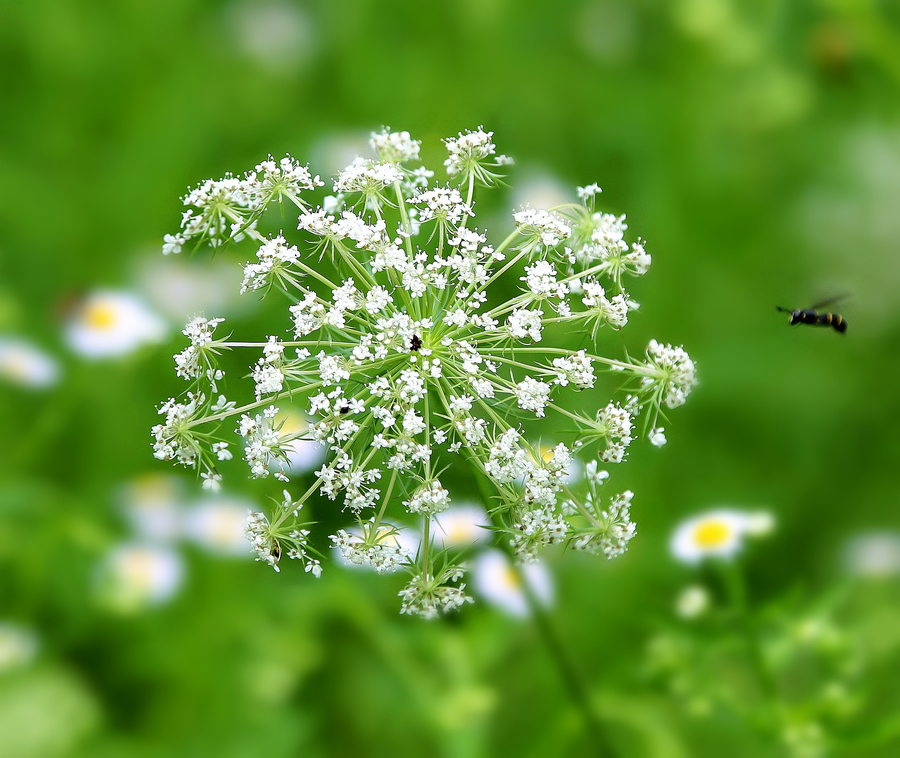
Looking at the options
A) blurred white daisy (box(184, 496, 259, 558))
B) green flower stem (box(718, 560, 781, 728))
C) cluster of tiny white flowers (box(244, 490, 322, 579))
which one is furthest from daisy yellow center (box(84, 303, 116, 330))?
green flower stem (box(718, 560, 781, 728))

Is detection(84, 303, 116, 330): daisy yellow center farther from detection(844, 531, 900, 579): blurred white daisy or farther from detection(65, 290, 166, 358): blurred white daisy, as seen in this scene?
detection(844, 531, 900, 579): blurred white daisy

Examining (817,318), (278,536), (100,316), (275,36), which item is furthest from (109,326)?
(817,318)

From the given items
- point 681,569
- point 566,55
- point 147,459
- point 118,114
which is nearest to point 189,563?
point 147,459

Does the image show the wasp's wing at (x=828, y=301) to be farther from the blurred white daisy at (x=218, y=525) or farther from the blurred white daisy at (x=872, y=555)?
the blurred white daisy at (x=218, y=525)

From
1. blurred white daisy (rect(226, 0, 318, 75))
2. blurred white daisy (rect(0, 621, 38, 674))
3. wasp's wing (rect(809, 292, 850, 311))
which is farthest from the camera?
blurred white daisy (rect(226, 0, 318, 75))

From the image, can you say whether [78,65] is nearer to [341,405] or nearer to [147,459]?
[147,459]
